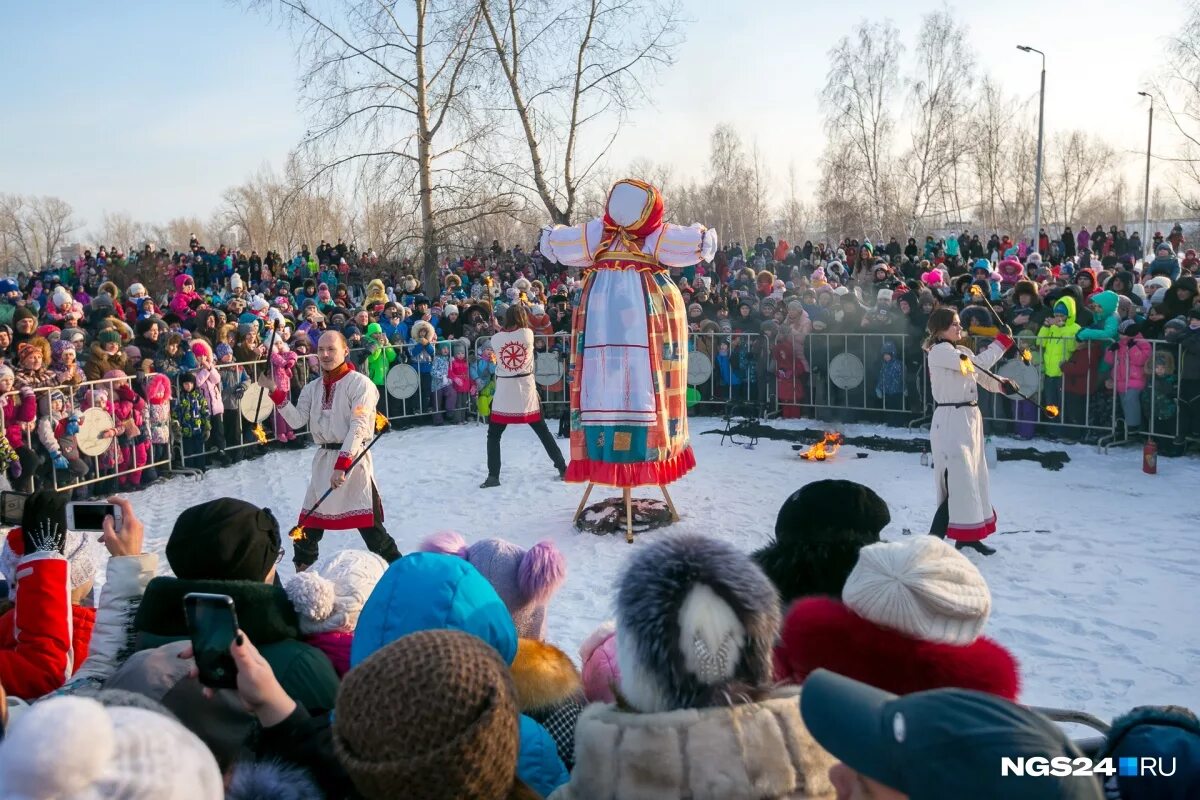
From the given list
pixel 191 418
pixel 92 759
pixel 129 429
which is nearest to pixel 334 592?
pixel 92 759

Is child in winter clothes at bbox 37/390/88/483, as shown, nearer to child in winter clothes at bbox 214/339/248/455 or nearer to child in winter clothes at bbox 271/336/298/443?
child in winter clothes at bbox 214/339/248/455

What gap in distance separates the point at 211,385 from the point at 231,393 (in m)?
0.54

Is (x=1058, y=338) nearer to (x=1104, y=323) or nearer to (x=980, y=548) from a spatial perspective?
(x=1104, y=323)

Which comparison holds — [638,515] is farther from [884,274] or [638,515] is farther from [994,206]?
[994,206]

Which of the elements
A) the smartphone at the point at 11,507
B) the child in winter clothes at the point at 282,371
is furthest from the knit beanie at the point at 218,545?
the child in winter clothes at the point at 282,371

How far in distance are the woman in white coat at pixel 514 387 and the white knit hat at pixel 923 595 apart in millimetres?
7405

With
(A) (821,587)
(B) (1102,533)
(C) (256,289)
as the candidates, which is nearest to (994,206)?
(C) (256,289)

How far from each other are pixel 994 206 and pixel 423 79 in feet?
103

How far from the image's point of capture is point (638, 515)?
27.3 feet

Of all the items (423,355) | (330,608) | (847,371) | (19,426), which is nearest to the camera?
(330,608)

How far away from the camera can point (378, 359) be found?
13484 millimetres

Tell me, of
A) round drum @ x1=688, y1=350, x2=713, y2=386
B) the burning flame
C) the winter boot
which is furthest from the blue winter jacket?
round drum @ x1=688, y1=350, x2=713, y2=386

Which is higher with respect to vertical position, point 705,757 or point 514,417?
point 705,757

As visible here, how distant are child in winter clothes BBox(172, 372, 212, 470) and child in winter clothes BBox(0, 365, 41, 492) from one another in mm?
1983
